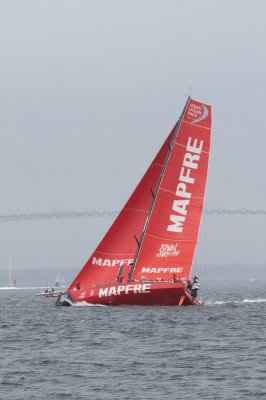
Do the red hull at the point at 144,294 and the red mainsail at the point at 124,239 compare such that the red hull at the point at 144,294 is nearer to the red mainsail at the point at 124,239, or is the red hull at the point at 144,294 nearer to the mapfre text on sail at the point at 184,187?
the red mainsail at the point at 124,239

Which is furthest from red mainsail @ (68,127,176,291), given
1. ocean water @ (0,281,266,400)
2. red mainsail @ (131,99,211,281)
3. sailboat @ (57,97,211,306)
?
ocean water @ (0,281,266,400)

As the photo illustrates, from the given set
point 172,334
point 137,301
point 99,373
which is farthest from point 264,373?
point 137,301

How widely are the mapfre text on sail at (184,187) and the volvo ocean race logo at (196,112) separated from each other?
2.21ft

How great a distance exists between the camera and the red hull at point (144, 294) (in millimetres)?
30141

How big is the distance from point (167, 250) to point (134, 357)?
1295 cm

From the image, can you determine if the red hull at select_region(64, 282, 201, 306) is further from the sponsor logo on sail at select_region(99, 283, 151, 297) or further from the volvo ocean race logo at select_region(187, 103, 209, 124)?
the volvo ocean race logo at select_region(187, 103, 209, 124)

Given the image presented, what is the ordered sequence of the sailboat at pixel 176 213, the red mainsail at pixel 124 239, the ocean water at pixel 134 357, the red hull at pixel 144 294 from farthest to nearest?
the red mainsail at pixel 124 239
the sailboat at pixel 176 213
the red hull at pixel 144 294
the ocean water at pixel 134 357

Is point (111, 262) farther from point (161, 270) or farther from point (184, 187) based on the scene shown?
point (184, 187)

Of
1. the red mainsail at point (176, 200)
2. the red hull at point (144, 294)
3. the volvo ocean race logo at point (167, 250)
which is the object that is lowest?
the red hull at point (144, 294)

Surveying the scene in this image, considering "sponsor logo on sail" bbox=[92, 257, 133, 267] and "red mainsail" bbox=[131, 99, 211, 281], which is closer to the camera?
"red mainsail" bbox=[131, 99, 211, 281]

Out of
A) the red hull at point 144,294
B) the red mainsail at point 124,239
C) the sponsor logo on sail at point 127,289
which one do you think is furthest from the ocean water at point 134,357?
the red mainsail at point 124,239

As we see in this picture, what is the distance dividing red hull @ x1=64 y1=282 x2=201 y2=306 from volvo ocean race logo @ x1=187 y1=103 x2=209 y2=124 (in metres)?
5.38

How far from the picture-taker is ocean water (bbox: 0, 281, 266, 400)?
1509 centimetres

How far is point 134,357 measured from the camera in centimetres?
1873
